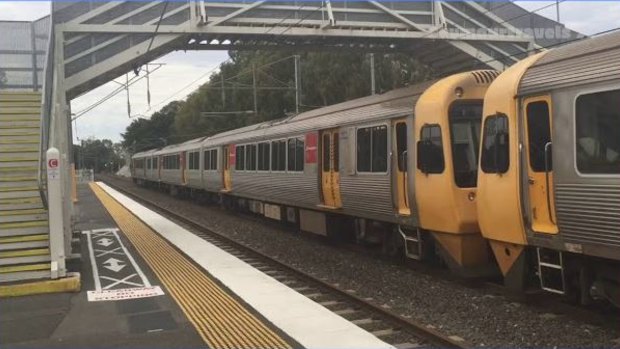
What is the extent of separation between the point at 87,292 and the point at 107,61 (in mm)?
11262

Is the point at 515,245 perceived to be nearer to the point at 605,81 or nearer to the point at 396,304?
the point at 396,304

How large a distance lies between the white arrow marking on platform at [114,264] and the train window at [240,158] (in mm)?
9368

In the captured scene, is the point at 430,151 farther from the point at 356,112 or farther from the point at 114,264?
the point at 114,264

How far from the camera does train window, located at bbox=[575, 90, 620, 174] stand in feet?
20.9

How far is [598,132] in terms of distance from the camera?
21.6 feet

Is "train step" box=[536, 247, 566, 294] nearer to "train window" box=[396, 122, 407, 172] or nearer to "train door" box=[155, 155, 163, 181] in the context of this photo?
"train window" box=[396, 122, 407, 172]

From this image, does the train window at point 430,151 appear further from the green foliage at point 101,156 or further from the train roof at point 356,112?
the green foliage at point 101,156

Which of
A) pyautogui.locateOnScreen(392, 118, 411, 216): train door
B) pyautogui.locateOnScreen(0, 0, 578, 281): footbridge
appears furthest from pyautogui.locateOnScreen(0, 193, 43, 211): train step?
pyautogui.locateOnScreen(392, 118, 411, 216): train door

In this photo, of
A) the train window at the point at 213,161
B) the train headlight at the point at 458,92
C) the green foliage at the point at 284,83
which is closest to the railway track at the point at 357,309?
the train headlight at the point at 458,92

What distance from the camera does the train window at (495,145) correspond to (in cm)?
786

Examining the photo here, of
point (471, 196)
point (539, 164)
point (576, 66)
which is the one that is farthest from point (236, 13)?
point (576, 66)

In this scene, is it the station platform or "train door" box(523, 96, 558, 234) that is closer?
the station platform

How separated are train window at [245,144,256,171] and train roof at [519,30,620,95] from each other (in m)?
13.2

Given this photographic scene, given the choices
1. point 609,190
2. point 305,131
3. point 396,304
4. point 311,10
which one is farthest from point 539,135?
point 311,10
